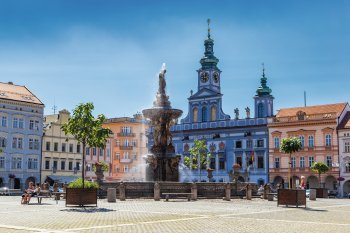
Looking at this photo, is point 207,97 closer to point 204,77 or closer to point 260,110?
point 204,77

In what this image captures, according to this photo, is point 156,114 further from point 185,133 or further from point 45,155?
A: point 185,133

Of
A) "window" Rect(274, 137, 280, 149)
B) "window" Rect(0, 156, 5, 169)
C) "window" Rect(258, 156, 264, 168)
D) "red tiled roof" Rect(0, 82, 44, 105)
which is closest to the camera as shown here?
"window" Rect(0, 156, 5, 169)

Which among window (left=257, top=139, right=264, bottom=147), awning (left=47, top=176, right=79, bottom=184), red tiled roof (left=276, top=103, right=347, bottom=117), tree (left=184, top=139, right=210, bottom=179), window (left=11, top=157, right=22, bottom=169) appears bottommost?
awning (left=47, top=176, right=79, bottom=184)

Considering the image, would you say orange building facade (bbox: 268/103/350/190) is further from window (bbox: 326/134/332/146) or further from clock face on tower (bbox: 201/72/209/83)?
clock face on tower (bbox: 201/72/209/83)

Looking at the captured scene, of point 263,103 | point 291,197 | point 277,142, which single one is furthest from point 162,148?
point 263,103

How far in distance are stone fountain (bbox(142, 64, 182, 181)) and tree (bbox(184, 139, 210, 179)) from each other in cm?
4116

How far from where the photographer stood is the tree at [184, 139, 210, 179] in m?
77.0

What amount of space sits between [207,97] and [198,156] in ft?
34.2

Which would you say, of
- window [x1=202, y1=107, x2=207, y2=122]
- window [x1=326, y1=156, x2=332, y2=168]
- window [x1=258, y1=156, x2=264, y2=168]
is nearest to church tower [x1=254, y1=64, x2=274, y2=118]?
window [x1=258, y1=156, x2=264, y2=168]

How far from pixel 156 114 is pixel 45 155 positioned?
4053 cm

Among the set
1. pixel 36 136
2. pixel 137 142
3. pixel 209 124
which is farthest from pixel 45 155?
pixel 209 124

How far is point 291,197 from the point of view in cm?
2492

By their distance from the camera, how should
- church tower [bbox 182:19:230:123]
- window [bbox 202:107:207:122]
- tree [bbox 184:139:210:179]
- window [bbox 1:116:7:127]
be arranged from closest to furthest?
1. window [bbox 1:116:7:127]
2. tree [bbox 184:139:210:179]
3. church tower [bbox 182:19:230:123]
4. window [bbox 202:107:207:122]

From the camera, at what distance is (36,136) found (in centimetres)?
7000
